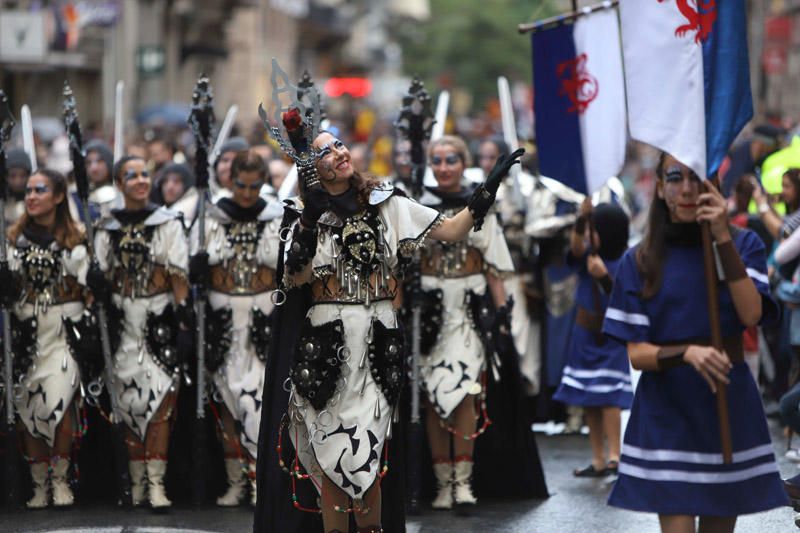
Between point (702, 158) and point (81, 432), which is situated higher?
point (702, 158)

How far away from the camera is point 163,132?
49.1 ft

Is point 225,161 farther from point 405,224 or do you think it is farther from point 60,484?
point 405,224

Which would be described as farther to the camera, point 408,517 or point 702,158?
point 408,517

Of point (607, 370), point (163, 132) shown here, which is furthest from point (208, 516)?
point (163, 132)

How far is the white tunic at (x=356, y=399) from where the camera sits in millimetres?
6941

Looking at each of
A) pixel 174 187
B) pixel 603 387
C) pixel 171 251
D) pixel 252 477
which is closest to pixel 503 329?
pixel 603 387

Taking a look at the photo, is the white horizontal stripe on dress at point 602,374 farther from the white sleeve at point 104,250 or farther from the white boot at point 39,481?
the white boot at point 39,481

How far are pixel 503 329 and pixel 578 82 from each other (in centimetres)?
151

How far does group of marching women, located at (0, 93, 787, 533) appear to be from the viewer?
19.9 ft

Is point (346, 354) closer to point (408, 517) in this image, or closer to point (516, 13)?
point (408, 517)

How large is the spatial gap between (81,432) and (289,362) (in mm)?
2609

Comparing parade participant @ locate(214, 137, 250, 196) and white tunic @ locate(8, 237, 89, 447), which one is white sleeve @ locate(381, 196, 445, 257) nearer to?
white tunic @ locate(8, 237, 89, 447)

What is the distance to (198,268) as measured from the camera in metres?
9.07

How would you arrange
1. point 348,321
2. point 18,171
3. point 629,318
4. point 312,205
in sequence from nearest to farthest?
point 629,318 → point 312,205 → point 348,321 → point 18,171
